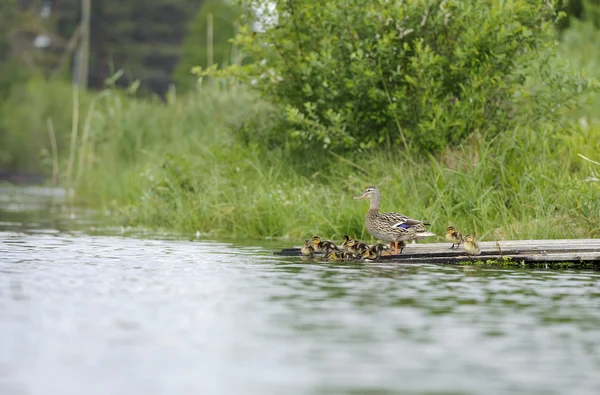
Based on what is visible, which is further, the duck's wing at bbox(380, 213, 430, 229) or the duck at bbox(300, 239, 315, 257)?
the duck's wing at bbox(380, 213, 430, 229)

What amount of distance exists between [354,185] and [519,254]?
16.2ft

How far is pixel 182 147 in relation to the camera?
75.4 feet

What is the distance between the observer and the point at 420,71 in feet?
55.7

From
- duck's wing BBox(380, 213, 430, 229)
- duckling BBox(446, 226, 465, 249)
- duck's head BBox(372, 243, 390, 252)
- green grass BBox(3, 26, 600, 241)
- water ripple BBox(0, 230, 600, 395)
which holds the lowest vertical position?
water ripple BBox(0, 230, 600, 395)

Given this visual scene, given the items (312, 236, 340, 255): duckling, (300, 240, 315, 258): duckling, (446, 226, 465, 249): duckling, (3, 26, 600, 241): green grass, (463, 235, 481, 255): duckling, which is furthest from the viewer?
(3, 26, 600, 241): green grass

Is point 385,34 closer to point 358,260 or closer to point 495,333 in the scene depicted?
point 358,260

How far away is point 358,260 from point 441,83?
4766mm

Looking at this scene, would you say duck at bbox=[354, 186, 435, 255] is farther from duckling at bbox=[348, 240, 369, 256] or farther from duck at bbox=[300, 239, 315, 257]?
duck at bbox=[300, 239, 315, 257]

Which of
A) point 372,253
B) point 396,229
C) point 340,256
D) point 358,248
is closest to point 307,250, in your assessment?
point 340,256

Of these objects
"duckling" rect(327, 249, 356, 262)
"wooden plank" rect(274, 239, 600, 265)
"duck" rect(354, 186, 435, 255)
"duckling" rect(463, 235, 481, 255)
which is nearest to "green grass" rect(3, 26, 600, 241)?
"duck" rect(354, 186, 435, 255)

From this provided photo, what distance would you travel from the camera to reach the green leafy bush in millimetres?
17047

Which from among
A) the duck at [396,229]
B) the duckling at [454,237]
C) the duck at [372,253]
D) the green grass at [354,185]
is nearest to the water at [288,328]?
the duck at [372,253]

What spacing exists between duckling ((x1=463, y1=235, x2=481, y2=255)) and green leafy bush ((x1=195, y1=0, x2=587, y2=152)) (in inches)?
166

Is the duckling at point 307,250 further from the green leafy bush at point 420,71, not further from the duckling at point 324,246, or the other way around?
the green leafy bush at point 420,71
